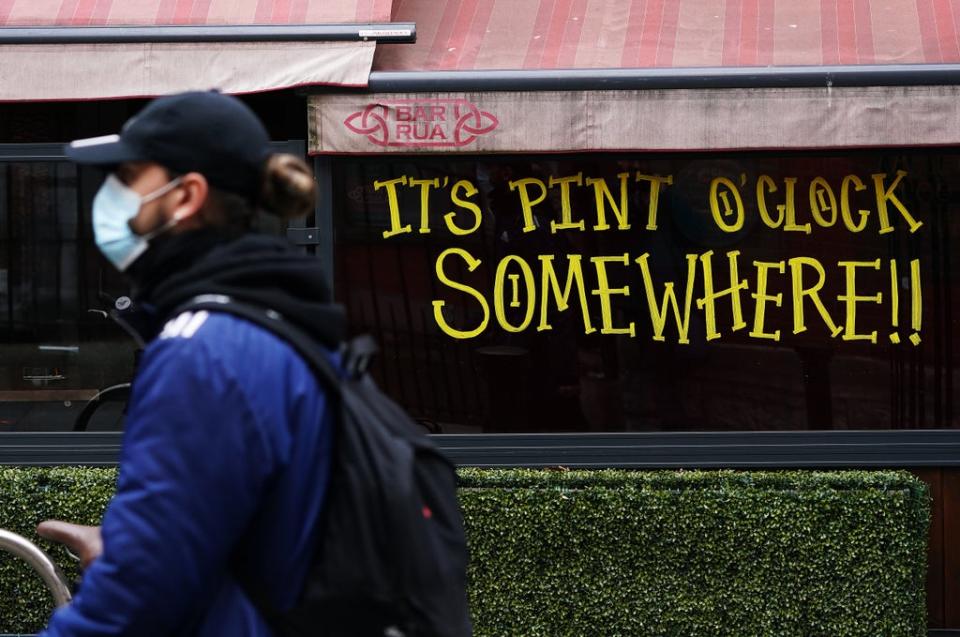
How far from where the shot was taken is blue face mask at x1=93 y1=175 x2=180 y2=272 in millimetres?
2082

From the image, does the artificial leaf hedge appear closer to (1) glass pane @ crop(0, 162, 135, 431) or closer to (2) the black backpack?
(1) glass pane @ crop(0, 162, 135, 431)

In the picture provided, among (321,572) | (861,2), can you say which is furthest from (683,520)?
(321,572)

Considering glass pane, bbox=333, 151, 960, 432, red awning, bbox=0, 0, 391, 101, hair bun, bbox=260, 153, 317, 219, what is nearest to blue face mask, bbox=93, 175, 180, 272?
hair bun, bbox=260, 153, 317, 219

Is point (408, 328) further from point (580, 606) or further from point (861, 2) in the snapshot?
point (861, 2)

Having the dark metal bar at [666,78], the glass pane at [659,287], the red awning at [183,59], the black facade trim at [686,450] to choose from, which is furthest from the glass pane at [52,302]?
the dark metal bar at [666,78]

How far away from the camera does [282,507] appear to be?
1909mm

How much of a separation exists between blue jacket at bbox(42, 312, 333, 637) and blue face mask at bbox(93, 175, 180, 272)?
24 cm

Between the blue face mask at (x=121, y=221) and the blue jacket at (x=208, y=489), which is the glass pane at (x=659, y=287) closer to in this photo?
the blue face mask at (x=121, y=221)

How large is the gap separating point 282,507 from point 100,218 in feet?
1.98

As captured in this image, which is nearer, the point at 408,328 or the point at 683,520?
the point at 683,520

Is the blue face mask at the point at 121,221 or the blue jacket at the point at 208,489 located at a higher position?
the blue face mask at the point at 121,221

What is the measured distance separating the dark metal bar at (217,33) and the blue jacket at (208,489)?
11.6ft

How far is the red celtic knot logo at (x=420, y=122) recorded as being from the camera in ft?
17.4

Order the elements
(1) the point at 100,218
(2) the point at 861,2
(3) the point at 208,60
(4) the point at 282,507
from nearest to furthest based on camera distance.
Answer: (4) the point at 282,507 < (1) the point at 100,218 < (3) the point at 208,60 < (2) the point at 861,2
